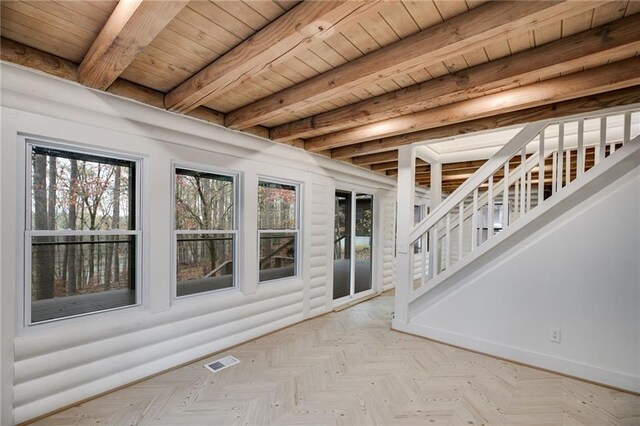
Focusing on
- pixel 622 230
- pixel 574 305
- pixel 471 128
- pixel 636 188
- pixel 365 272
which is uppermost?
pixel 471 128

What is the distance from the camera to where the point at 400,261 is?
12.8 ft

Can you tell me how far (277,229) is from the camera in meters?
3.88

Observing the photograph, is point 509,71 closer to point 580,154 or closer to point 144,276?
point 580,154

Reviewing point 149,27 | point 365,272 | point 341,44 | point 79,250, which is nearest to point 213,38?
point 149,27

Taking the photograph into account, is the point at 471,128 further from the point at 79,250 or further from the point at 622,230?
the point at 79,250

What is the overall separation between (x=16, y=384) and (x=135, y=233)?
120 cm

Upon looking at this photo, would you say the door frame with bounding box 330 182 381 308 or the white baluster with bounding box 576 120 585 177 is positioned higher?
the white baluster with bounding box 576 120 585 177

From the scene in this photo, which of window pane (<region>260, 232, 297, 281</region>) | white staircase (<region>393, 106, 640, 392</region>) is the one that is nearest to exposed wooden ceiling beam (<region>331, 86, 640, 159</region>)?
white staircase (<region>393, 106, 640, 392</region>)

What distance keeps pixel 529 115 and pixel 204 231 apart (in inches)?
130

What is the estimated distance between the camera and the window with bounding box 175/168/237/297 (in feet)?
9.70

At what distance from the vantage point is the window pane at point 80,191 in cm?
217

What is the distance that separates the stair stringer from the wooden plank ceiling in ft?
2.06

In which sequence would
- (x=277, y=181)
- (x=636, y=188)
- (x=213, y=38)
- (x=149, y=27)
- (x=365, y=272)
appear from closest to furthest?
(x=149, y=27) → (x=213, y=38) → (x=636, y=188) → (x=277, y=181) → (x=365, y=272)

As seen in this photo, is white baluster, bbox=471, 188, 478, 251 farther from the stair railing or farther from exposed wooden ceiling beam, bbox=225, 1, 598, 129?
exposed wooden ceiling beam, bbox=225, 1, 598, 129
